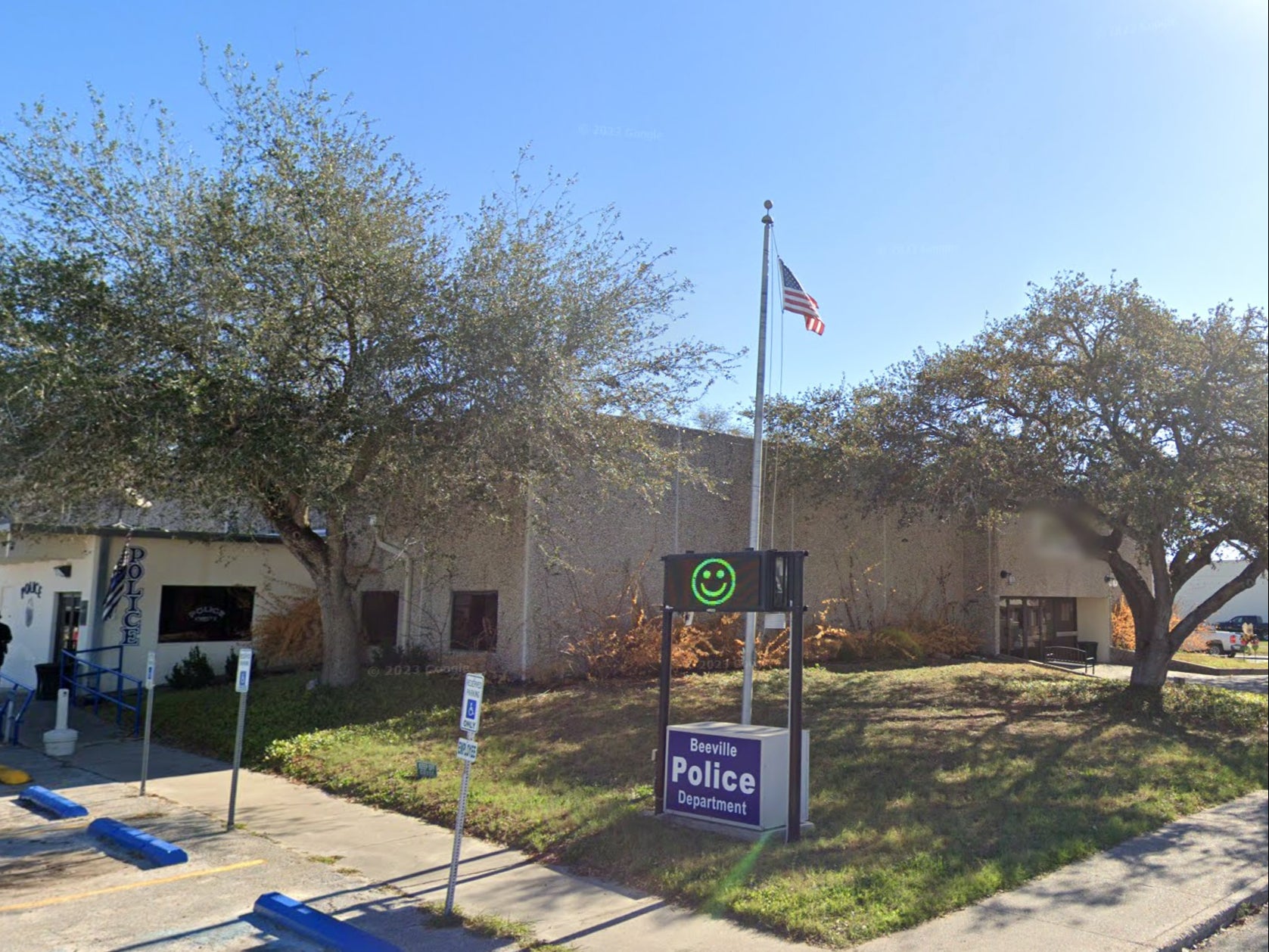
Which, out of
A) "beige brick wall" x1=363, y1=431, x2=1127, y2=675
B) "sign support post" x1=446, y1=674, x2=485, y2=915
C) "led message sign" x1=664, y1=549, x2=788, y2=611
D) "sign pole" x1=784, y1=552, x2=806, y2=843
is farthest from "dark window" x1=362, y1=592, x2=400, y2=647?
"sign support post" x1=446, y1=674, x2=485, y2=915

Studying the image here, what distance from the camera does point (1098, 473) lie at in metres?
13.9

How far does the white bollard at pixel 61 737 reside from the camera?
41.9 feet

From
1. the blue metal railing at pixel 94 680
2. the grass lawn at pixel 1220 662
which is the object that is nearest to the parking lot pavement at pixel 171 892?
the blue metal railing at pixel 94 680

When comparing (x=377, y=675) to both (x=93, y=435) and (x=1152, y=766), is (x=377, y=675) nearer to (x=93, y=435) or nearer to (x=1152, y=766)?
(x=93, y=435)

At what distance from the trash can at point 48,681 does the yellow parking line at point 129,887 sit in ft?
41.3

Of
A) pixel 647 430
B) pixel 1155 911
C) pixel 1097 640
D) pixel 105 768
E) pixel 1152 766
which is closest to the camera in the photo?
pixel 1155 911

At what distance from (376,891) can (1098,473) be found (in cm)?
1125

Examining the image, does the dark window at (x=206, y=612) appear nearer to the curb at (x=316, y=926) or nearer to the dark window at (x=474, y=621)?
the dark window at (x=474, y=621)

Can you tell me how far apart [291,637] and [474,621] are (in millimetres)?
4710

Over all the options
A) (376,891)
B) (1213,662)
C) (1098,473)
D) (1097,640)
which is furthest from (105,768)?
(1213,662)

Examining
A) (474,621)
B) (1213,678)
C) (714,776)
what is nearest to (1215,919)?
(714,776)

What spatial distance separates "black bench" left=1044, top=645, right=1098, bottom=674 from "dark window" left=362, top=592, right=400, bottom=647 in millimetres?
17829

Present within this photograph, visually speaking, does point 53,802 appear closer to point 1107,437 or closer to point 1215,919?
point 1215,919

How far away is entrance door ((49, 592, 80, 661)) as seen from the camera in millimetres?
19719
